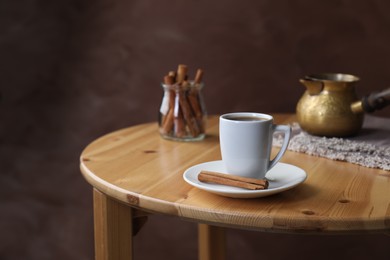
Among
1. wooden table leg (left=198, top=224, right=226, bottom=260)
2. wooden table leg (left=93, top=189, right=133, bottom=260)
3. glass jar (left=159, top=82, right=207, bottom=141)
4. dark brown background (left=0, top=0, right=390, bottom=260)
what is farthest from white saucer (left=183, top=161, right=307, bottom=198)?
dark brown background (left=0, top=0, right=390, bottom=260)

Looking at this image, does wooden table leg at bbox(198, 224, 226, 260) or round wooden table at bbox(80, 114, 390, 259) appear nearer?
round wooden table at bbox(80, 114, 390, 259)

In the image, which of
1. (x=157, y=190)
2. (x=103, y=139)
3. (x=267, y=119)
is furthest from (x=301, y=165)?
(x=103, y=139)

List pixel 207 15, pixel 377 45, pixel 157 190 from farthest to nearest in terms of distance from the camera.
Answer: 1. pixel 207 15
2. pixel 377 45
3. pixel 157 190

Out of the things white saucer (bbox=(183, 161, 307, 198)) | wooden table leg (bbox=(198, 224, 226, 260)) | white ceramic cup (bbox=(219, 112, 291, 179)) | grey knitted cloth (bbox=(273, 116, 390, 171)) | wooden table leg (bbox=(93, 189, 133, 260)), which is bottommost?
wooden table leg (bbox=(198, 224, 226, 260))

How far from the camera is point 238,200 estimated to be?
0.94 metres

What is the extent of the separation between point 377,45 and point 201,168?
86 cm

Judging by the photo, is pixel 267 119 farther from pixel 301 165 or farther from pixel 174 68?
pixel 174 68

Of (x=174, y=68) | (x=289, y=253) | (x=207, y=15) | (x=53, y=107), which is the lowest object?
(x=289, y=253)

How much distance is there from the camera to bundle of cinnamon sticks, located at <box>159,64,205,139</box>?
1343mm

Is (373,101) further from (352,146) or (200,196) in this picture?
(200,196)

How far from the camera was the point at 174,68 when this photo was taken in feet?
6.20

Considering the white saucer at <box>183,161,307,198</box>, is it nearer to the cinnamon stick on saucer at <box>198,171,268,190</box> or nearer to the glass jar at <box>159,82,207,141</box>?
the cinnamon stick on saucer at <box>198,171,268,190</box>

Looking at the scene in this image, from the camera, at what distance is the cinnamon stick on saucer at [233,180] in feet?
3.09

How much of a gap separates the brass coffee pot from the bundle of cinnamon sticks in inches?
9.0
